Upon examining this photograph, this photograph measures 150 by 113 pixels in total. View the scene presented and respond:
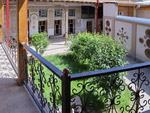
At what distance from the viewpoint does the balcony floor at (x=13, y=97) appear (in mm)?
2643

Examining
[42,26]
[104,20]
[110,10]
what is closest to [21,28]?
[110,10]

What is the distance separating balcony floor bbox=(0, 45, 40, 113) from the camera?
104 inches

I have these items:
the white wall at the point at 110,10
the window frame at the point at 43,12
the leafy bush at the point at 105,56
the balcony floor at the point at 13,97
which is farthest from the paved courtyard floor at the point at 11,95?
the window frame at the point at 43,12

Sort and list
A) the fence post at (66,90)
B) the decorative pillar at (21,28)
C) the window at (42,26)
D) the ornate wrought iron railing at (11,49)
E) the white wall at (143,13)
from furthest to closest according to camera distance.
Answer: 1. the window at (42,26)
2. the white wall at (143,13)
3. the ornate wrought iron railing at (11,49)
4. the decorative pillar at (21,28)
5. the fence post at (66,90)

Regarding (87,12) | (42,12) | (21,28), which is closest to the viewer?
(21,28)

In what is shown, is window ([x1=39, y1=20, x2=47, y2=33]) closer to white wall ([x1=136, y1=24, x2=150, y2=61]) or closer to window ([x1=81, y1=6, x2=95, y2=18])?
window ([x1=81, y1=6, x2=95, y2=18])

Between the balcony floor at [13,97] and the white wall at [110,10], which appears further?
the white wall at [110,10]

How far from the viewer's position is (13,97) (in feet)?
9.87

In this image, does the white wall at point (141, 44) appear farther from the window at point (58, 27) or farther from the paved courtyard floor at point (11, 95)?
the window at point (58, 27)

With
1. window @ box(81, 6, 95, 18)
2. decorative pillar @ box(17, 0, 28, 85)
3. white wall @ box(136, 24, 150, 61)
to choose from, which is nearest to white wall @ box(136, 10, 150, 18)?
white wall @ box(136, 24, 150, 61)

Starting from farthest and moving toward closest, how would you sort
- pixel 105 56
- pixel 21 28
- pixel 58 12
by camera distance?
pixel 58 12, pixel 105 56, pixel 21 28

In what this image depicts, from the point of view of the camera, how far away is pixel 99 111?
614cm

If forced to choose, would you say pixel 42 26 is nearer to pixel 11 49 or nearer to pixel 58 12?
pixel 58 12

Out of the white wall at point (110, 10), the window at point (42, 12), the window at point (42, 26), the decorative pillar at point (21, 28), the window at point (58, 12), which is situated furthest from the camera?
the window at point (58, 12)
